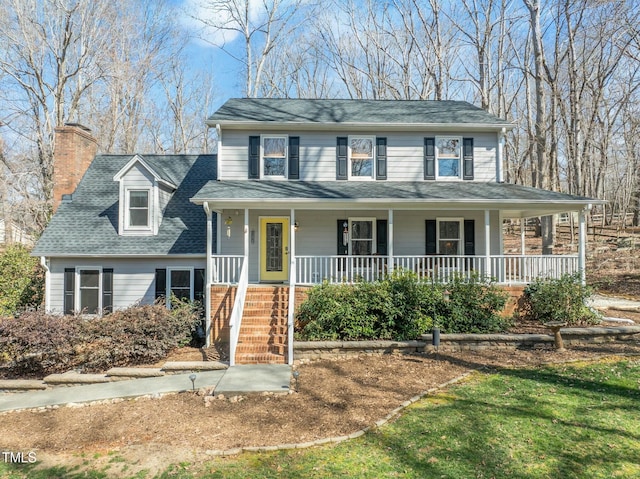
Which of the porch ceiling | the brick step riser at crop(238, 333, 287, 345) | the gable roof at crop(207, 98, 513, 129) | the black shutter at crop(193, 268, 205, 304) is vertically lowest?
the brick step riser at crop(238, 333, 287, 345)

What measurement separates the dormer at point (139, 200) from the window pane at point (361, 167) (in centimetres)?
619

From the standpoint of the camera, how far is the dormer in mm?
11943

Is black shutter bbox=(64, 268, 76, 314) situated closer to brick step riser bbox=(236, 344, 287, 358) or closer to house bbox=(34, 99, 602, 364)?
house bbox=(34, 99, 602, 364)

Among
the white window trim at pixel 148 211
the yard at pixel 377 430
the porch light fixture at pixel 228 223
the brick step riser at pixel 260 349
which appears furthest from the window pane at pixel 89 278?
the brick step riser at pixel 260 349

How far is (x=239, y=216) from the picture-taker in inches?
478

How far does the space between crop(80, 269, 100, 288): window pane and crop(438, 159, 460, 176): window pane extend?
11315 mm

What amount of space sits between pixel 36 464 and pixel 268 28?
80.9 ft

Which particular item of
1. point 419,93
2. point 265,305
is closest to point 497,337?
point 265,305

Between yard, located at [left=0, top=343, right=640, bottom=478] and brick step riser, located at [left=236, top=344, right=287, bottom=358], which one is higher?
brick step riser, located at [left=236, top=344, right=287, bottom=358]

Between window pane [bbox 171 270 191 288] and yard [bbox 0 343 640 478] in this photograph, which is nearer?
yard [bbox 0 343 640 478]

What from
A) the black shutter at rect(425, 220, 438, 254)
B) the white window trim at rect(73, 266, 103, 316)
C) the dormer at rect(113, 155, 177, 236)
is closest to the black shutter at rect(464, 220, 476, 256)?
the black shutter at rect(425, 220, 438, 254)

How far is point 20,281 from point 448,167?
600 inches

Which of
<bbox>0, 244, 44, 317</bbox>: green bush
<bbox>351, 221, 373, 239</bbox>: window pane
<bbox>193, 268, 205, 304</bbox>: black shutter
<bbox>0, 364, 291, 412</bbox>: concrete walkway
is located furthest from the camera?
<bbox>0, 244, 44, 317</bbox>: green bush

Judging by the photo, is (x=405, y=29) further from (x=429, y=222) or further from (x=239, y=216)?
(x=239, y=216)
